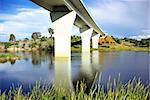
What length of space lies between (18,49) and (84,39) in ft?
47.3

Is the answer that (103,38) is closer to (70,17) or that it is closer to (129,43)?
(129,43)

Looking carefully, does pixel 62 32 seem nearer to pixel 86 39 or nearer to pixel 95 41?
pixel 86 39

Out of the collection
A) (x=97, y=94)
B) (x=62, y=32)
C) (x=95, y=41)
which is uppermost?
(x=62, y=32)

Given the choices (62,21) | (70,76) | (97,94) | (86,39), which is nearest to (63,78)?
(70,76)

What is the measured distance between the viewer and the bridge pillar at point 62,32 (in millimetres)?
29141

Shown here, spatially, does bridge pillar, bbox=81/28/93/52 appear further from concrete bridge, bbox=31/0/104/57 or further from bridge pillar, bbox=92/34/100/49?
concrete bridge, bbox=31/0/104/57

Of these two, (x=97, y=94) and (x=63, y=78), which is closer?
(x=97, y=94)

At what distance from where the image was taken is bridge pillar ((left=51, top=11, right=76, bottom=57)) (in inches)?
1147

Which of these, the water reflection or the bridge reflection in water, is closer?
the water reflection

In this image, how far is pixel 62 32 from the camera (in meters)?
29.4

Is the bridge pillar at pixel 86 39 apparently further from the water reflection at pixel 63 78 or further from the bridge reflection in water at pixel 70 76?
the water reflection at pixel 63 78

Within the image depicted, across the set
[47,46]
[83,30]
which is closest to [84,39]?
[83,30]

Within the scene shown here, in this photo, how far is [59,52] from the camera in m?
29.2

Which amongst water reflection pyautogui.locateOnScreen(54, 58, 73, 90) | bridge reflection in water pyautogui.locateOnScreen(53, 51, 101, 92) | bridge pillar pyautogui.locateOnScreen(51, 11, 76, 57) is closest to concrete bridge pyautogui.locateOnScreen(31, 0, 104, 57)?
bridge pillar pyautogui.locateOnScreen(51, 11, 76, 57)
